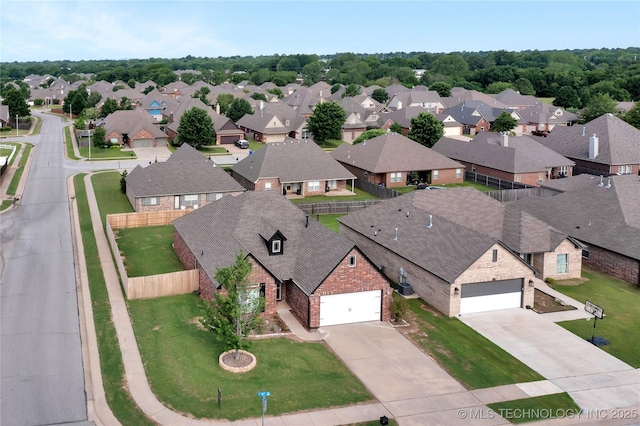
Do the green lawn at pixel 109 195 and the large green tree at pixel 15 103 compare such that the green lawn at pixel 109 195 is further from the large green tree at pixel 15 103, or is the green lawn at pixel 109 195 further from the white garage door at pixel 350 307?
the large green tree at pixel 15 103

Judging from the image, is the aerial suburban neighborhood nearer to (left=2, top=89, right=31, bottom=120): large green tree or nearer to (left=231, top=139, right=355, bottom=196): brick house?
(left=231, top=139, right=355, bottom=196): brick house

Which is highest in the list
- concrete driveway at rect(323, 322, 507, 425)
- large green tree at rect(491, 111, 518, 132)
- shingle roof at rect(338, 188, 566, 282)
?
large green tree at rect(491, 111, 518, 132)

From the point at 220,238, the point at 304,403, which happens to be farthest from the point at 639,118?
the point at 304,403

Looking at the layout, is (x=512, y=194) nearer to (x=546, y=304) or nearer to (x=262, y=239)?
(x=546, y=304)

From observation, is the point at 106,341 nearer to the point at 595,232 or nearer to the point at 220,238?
the point at 220,238

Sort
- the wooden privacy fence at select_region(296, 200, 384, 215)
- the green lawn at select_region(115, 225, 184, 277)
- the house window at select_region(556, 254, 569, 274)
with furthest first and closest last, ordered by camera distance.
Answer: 1. the wooden privacy fence at select_region(296, 200, 384, 215)
2. the house window at select_region(556, 254, 569, 274)
3. the green lawn at select_region(115, 225, 184, 277)

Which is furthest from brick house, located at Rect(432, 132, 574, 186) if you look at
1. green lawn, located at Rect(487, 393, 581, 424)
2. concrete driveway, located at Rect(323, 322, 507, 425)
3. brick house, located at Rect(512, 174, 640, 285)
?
green lawn, located at Rect(487, 393, 581, 424)
